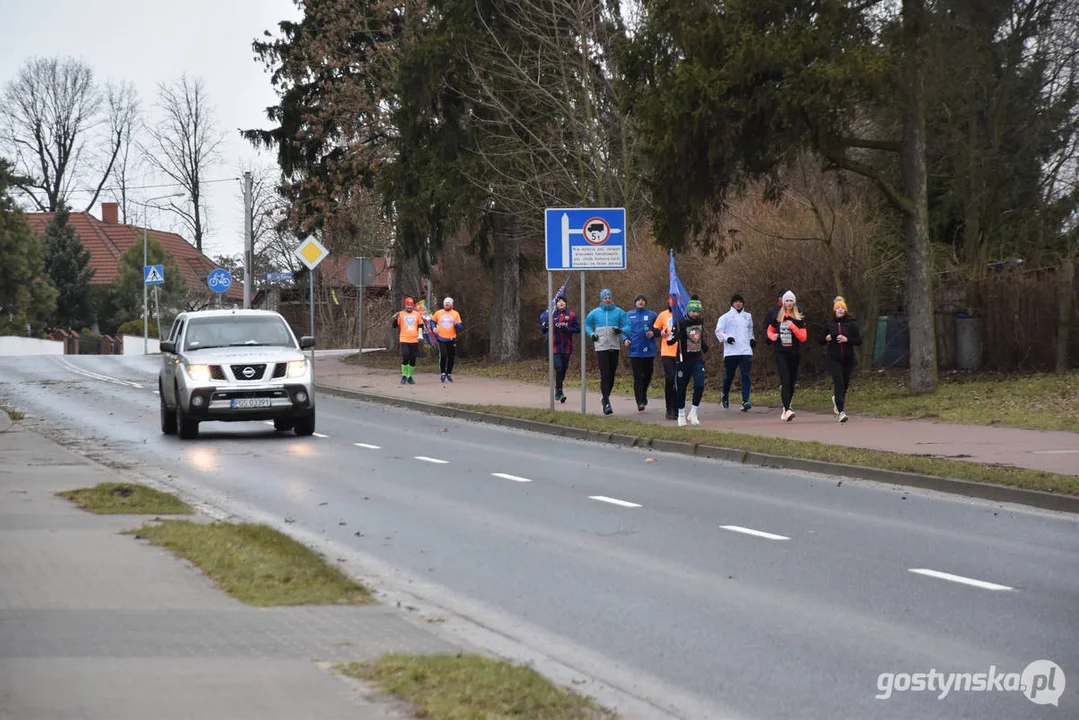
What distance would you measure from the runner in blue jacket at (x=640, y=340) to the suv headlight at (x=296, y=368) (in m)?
5.03

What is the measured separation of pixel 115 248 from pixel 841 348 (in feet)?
236

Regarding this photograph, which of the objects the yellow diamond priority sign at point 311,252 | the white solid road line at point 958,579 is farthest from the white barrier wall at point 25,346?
the white solid road line at point 958,579

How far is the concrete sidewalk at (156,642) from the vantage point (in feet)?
18.2

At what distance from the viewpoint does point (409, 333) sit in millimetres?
31078

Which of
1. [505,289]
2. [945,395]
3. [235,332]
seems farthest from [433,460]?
[505,289]

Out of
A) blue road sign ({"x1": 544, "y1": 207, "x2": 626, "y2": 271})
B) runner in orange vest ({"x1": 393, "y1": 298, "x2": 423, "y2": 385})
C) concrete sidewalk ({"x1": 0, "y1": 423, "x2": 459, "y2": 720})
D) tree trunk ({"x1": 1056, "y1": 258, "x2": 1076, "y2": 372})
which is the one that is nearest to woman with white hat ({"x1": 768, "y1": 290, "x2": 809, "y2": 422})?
blue road sign ({"x1": 544, "y1": 207, "x2": 626, "y2": 271})

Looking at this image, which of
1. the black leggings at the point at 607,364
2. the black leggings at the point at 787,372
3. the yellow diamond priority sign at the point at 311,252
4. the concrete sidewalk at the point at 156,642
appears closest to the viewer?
the concrete sidewalk at the point at 156,642

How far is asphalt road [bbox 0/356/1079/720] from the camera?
22.5 feet

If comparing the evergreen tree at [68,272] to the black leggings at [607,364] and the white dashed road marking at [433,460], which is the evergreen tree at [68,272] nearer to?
the black leggings at [607,364]

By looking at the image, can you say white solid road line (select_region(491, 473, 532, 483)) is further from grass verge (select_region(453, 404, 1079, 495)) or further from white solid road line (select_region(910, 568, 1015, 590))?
white solid road line (select_region(910, 568, 1015, 590))

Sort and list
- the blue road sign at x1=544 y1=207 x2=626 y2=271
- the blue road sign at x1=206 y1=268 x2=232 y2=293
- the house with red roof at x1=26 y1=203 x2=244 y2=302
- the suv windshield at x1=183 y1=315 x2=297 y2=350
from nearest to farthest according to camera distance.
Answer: the suv windshield at x1=183 y1=315 x2=297 y2=350 → the blue road sign at x1=544 y1=207 x2=626 y2=271 → the blue road sign at x1=206 y1=268 x2=232 y2=293 → the house with red roof at x1=26 y1=203 x2=244 y2=302

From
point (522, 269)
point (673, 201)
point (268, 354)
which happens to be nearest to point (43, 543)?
point (268, 354)

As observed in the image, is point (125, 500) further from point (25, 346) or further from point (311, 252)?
point (25, 346)

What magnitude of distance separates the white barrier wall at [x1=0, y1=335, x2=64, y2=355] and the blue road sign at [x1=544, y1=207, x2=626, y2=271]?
4693cm
